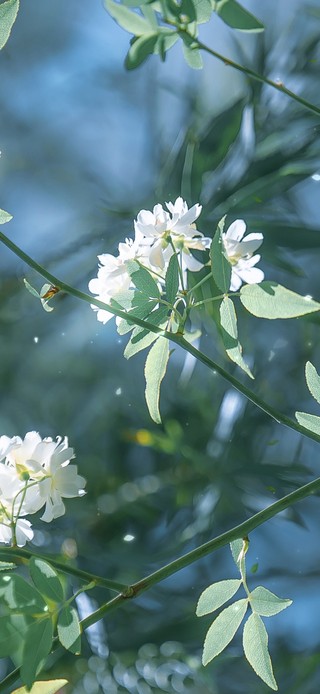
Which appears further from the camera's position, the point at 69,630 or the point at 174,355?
the point at 174,355

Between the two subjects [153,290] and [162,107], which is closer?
[153,290]

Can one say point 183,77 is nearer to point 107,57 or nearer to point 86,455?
point 107,57

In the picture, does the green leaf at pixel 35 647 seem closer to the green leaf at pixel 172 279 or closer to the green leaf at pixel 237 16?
the green leaf at pixel 172 279

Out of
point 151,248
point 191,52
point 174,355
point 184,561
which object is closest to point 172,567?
point 184,561

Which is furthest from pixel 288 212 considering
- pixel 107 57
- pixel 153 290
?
pixel 153 290

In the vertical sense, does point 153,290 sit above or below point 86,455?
above

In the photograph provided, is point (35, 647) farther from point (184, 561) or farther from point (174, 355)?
point (174, 355)

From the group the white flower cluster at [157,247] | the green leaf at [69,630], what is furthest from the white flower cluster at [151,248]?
Answer: the green leaf at [69,630]
